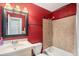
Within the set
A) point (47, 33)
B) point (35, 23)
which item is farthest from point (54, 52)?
point (35, 23)

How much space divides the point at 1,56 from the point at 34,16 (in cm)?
77

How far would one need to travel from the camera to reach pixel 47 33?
1423 mm

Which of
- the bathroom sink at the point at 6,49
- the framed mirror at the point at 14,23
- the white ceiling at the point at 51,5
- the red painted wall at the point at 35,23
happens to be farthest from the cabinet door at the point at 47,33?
the bathroom sink at the point at 6,49

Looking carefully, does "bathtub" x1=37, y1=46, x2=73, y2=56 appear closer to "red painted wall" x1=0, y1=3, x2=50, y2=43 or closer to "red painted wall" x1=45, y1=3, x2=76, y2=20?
"red painted wall" x1=0, y1=3, x2=50, y2=43

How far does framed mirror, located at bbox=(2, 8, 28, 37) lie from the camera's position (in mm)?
1326

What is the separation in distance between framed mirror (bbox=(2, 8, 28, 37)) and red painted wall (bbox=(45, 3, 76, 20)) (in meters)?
0.41

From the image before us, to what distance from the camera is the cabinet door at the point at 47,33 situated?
1416 mm

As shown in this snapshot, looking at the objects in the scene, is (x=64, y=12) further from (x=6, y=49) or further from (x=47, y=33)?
(x=6, y=49)

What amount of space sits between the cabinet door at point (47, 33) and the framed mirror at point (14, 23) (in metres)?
0.31

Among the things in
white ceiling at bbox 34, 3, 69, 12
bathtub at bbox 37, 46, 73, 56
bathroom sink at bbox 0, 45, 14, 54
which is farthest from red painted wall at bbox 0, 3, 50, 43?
bathroom sink at bbox 0, 45, 14, 54

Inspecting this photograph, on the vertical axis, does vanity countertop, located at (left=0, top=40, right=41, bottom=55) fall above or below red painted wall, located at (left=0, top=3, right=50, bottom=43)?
below

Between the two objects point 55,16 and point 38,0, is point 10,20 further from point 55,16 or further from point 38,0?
point 55,16

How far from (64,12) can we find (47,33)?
1.40 ft

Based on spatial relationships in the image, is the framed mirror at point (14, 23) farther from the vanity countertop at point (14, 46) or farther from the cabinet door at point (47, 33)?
the cabinet door at point (47, 33)
